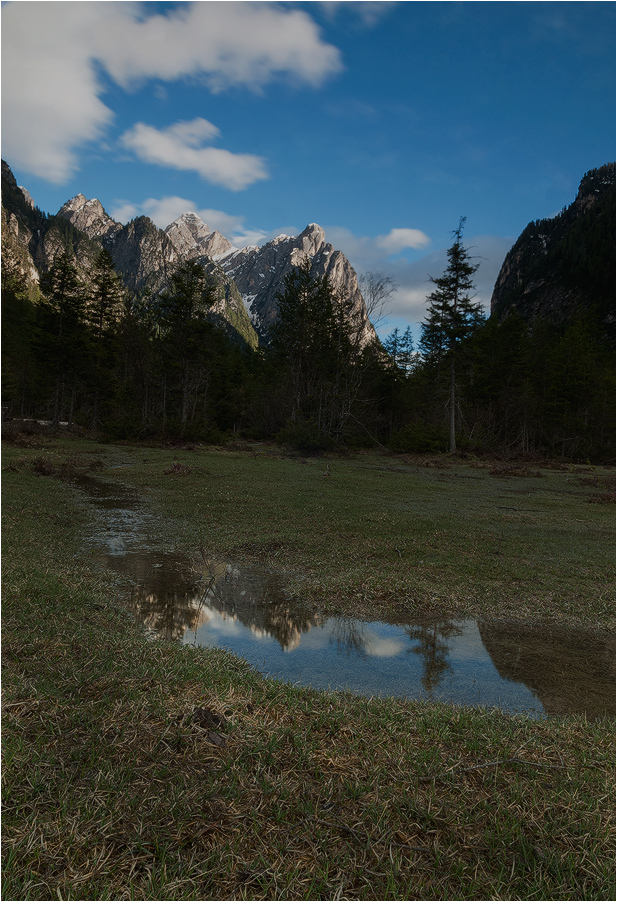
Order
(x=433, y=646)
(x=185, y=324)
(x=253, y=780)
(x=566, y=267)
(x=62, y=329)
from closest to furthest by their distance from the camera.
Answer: (x=253, y=780) < (x=433, y=646) < (x=62, y=329) < (x=185, y=324) < (x=566, y=267)

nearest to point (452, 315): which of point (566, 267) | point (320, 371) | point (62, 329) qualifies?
point (320, 371)

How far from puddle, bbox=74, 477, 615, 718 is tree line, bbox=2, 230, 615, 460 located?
3020 cm

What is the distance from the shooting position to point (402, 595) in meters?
6.81

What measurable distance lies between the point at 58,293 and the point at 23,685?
46.0m

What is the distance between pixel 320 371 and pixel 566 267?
263 feet

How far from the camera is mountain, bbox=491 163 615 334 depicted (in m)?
80.0

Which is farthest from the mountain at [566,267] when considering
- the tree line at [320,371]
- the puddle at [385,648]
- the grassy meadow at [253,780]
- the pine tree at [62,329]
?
the grassy meadow at [253,780]

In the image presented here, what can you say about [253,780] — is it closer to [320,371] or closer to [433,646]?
[433,646]

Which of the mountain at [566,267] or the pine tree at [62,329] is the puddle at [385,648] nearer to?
the pine tree at [62,329]

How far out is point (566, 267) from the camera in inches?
3836

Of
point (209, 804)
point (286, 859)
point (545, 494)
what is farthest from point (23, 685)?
point (545, 494)

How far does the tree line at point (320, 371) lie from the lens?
40344 mm

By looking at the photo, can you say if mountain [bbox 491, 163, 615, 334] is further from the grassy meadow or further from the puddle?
the grassy meadow

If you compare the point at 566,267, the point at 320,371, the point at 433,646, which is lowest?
the point at 433,646
